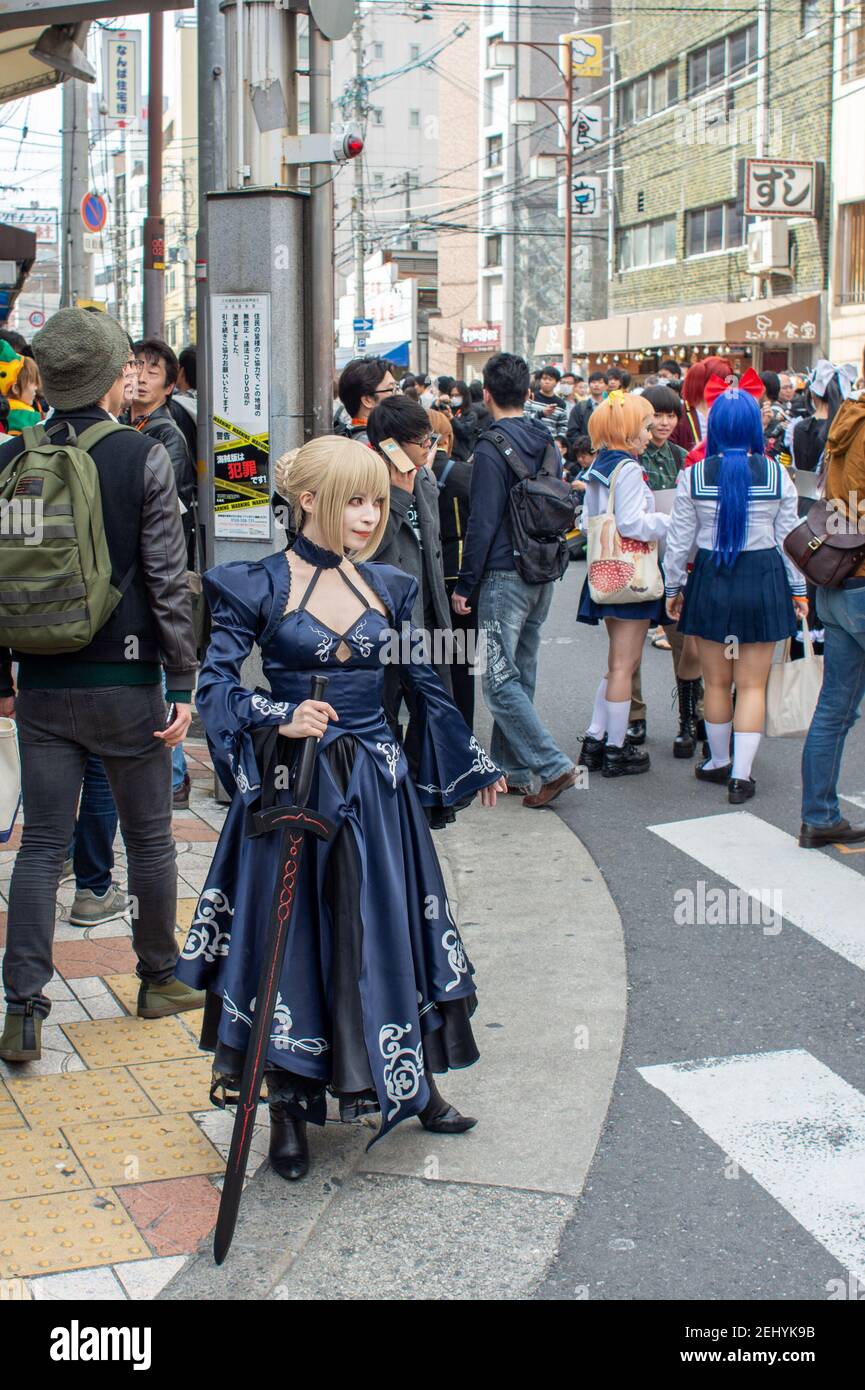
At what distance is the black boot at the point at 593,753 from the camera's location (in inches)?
309

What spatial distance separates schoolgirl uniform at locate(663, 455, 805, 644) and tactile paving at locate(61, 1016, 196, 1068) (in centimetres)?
359

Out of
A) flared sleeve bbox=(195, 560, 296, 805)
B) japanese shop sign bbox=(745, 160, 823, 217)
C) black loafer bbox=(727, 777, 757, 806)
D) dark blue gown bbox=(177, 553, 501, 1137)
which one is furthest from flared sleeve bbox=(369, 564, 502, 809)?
japanese shop sign bbox=(745, 160, 823, 217)

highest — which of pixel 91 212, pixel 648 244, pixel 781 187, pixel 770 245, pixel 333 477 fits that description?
pixel 648 244

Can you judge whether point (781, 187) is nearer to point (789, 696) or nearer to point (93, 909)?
point (789, 696)

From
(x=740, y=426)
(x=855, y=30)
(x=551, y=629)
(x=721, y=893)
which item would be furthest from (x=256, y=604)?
(x=855, y=30)

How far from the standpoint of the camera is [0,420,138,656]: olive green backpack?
395cm

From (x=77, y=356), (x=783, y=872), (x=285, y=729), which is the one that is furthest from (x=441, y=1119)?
(x=783, y=872)

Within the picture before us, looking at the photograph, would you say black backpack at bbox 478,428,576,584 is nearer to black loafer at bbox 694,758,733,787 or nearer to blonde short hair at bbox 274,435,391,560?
black loafer at bbox 694,758,733,787

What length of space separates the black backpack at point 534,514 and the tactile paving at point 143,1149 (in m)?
3.71

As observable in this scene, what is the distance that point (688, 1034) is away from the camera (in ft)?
15.0

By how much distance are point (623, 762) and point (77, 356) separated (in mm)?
4370

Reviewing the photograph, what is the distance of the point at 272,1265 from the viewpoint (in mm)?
3227

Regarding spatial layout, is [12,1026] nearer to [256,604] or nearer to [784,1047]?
[256,604]

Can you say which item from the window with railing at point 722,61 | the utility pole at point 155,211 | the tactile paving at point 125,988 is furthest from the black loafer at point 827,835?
the window with railing at point 722,61
